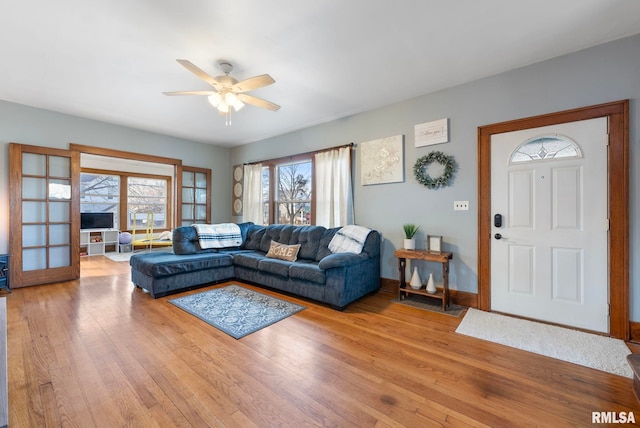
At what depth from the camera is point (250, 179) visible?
18.9 feet

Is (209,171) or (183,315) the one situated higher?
(209,171)

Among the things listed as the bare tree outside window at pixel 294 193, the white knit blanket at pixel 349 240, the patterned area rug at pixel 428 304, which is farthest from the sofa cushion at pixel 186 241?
the patterned area rug at pixel 428 304

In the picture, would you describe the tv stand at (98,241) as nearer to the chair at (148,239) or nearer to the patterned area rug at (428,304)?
the chair at (148,239)

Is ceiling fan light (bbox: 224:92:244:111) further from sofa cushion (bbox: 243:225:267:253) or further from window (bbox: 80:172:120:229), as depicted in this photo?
window (bbox: 80:172:120:229)

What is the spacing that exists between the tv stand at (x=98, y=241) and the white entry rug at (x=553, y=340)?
8556 mm

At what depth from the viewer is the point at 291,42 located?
2.39m

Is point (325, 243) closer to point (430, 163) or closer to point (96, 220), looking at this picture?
point (430, 163)

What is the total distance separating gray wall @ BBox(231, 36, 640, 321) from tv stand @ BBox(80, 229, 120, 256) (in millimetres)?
6578

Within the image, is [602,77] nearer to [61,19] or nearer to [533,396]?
[533,396]

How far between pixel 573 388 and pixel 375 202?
270 cm

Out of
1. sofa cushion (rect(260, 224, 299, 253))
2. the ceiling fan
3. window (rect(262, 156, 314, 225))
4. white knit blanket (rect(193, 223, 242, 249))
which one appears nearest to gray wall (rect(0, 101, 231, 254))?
window (rect(262, 156, 314, 225))

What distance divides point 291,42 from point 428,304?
321cm

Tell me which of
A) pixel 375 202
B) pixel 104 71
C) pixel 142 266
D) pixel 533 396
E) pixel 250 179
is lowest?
pixel 533 396

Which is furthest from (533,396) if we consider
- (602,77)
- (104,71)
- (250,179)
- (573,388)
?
(250,179)
